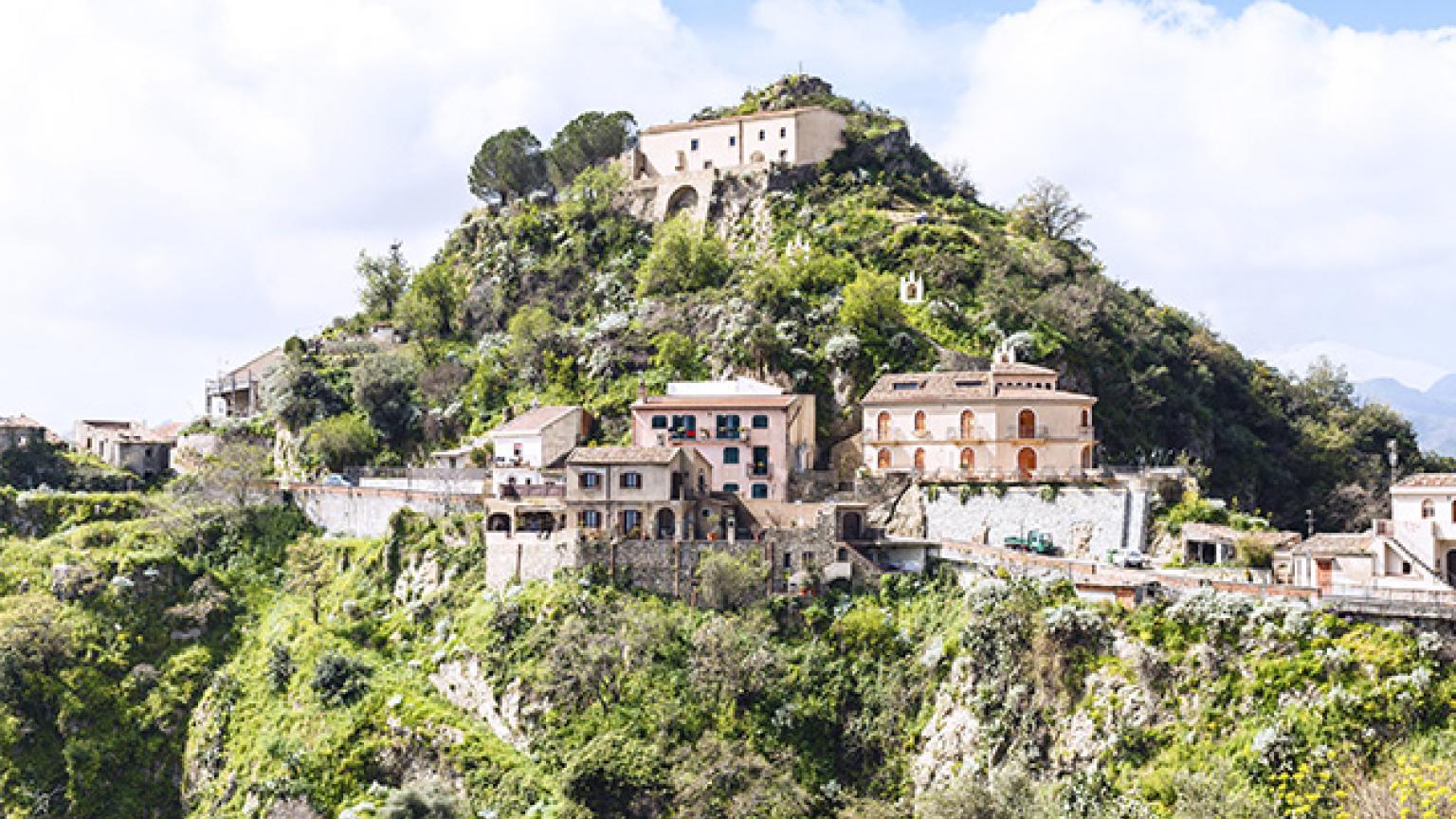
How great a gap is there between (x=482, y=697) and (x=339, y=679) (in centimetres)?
737

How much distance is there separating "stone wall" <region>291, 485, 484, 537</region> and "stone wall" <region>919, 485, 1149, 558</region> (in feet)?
80.6

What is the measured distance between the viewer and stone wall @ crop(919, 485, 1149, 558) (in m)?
61.7

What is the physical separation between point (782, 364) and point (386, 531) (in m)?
24.6

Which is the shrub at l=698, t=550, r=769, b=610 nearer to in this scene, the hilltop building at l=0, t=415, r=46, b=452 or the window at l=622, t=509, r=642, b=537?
the window at l=622, t=509, r=642, b=537

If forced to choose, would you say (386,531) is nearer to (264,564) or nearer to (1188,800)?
(264,564)

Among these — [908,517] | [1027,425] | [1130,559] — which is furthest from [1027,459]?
[1130,559]

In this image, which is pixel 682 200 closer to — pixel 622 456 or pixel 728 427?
pixel 728 427

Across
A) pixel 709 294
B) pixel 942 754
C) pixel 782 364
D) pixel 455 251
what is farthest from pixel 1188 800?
pixel 455 251

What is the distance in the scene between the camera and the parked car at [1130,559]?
188ft

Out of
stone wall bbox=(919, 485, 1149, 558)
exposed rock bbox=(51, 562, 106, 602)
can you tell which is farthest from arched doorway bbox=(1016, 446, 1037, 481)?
exposed rock bbox=(51, 562, 106, 602)

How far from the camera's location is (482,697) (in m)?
60.1

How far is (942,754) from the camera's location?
51.9 metres

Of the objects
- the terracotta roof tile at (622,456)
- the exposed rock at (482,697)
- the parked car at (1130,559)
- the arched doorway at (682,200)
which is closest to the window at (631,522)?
the terracotta roof tile at (622,456)

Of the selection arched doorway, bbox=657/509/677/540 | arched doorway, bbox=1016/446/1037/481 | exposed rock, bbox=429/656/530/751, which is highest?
arched doorway, bbox=1016/446/1037/481
